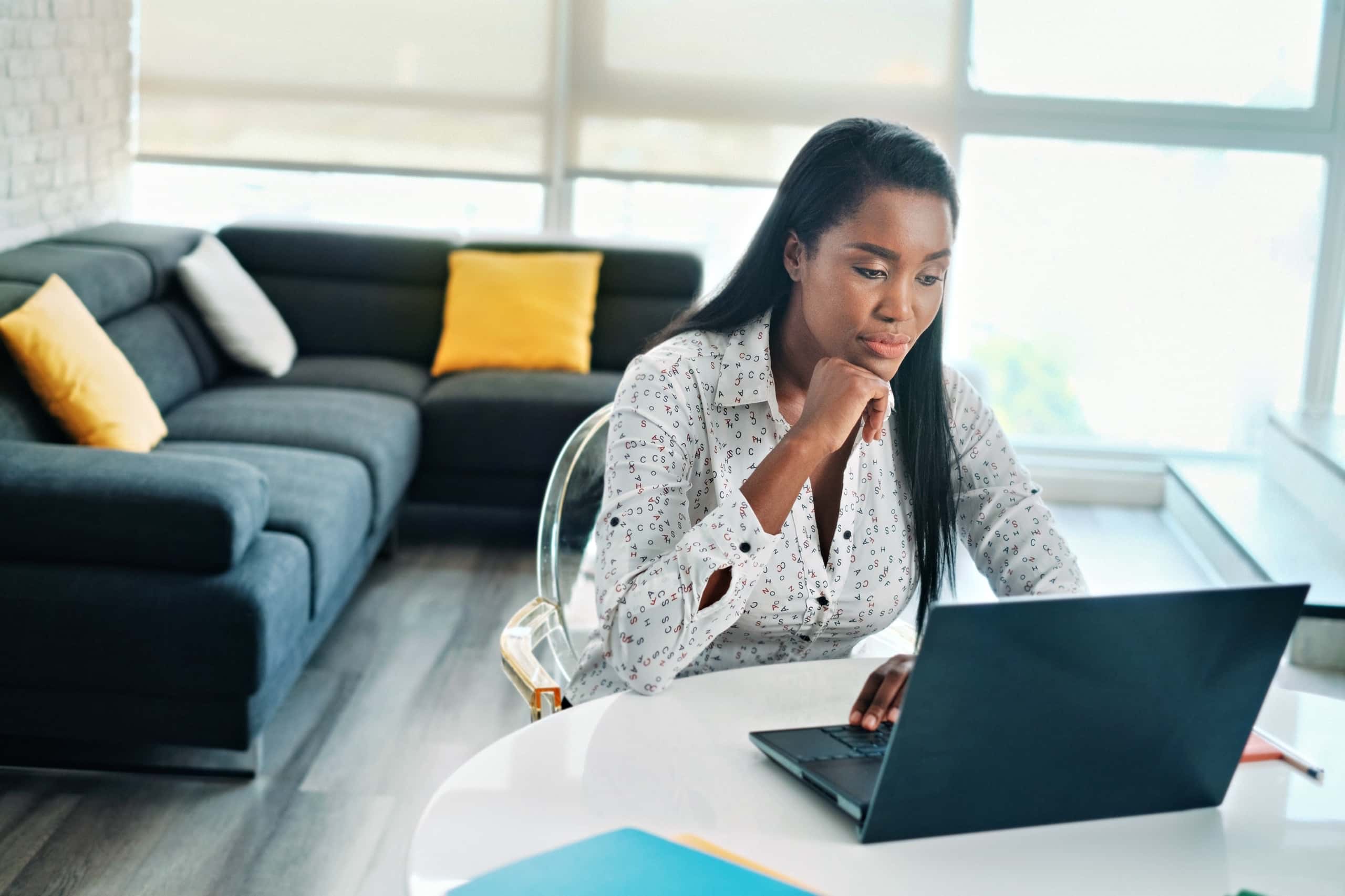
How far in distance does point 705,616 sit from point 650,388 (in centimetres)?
29

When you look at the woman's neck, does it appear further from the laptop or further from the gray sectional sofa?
the gray sectional sofa

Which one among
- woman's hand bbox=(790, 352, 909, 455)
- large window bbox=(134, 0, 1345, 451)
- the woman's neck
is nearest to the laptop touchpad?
woman's hand bbox=(790, 352, 909, 455)

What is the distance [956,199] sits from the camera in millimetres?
1452

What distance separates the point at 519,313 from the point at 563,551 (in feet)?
8.52

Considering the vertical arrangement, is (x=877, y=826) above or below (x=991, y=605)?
below

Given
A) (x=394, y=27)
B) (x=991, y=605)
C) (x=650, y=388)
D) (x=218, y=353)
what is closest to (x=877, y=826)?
(x=991, y=605)

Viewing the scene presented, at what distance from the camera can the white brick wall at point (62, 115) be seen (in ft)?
12.1

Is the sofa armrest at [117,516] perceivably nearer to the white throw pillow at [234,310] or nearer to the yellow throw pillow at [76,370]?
the yellow throw pillow at [76,370]

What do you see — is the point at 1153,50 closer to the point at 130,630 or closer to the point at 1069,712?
the point at 130,630

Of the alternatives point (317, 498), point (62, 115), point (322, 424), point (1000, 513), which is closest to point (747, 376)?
point (1000, 513)

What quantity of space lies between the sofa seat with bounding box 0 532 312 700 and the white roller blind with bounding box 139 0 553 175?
294 centimetres

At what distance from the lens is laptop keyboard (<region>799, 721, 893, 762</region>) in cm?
107

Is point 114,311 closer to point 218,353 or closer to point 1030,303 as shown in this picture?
point 218,353

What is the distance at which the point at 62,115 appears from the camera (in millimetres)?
4129
